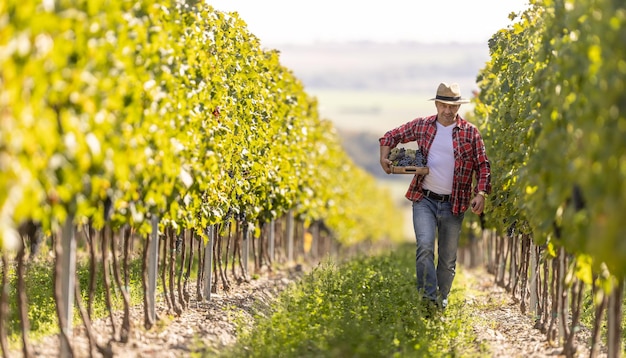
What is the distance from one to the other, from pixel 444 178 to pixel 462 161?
0.23 metres

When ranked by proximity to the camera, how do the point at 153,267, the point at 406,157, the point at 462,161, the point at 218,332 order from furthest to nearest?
the point at 406,157, the point at 462,161, the point at 153,267, the point at 218,332

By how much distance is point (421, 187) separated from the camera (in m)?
8.80

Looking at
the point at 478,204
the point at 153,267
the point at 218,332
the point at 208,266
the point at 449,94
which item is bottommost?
the point at 218,332

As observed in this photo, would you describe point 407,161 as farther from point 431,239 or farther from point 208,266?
point 208,266

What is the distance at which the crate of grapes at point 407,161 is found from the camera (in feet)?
28.6

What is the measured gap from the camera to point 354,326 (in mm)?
7090

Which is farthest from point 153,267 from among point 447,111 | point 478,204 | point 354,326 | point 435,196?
point 447,111

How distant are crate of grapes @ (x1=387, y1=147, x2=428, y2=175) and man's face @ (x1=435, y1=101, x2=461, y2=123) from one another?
387mm

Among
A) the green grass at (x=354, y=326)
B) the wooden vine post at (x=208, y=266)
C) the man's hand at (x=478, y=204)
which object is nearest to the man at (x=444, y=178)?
the man's hand at (x=478, y=204)

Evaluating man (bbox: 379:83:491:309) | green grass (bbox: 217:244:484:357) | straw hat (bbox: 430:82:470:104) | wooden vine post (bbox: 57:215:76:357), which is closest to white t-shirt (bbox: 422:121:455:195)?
man (bbox: 379:83:491:309)

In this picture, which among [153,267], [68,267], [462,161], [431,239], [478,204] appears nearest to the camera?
[68,267]

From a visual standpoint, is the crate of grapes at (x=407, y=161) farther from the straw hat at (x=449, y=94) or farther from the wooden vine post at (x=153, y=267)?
the wooden vine post at (x=153, y=267)

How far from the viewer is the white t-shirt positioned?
875 centimetres

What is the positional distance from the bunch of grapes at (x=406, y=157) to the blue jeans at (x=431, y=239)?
1.10 feet
